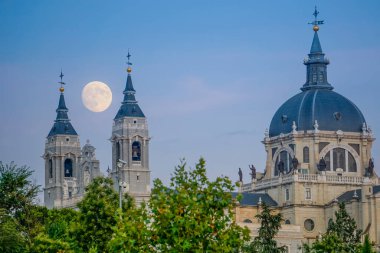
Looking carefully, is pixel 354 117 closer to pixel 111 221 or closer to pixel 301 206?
pixel 301 206

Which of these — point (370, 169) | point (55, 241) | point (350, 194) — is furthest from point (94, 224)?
point (370, 169)

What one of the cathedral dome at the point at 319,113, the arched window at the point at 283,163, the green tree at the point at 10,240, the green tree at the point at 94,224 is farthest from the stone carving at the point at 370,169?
the green tree at the point at 94,224

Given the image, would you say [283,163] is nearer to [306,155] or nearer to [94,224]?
[306,155]

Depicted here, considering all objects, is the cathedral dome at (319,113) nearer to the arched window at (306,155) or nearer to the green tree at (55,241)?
the arched window at (306,155)

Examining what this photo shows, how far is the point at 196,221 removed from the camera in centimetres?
6262

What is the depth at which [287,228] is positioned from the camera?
184m

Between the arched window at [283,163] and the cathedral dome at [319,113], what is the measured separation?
291cm

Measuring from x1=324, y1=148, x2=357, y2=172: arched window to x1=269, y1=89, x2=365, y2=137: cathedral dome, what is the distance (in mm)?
2890

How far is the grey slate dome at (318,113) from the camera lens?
194m

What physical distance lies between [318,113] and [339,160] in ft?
21.2

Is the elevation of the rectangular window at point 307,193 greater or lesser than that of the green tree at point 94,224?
greater

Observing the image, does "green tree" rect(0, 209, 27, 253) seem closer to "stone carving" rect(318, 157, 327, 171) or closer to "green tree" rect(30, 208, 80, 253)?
"green tree" rect(30, 208, 80, 253)

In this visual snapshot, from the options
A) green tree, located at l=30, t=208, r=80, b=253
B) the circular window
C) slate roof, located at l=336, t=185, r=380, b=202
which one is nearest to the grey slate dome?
slate roof, located at l=336, t=185, r=380, b=202

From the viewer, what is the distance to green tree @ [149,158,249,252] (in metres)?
62.3
